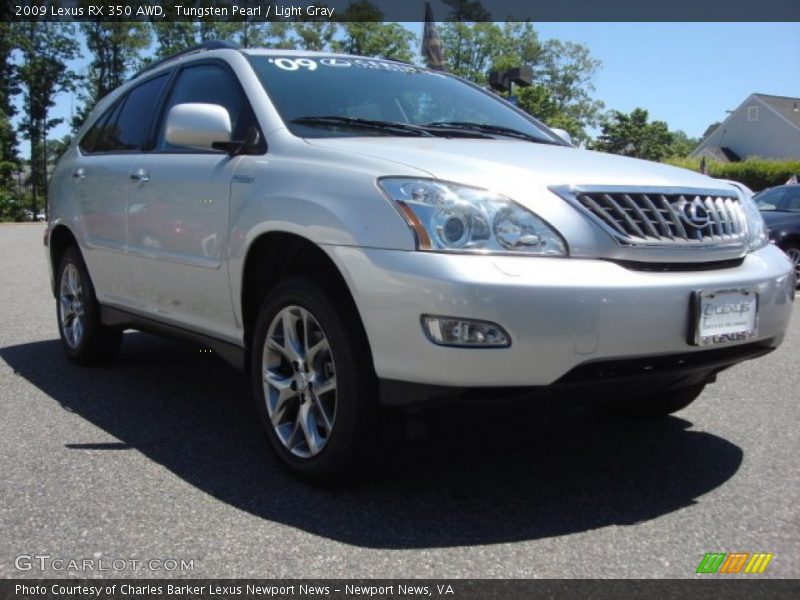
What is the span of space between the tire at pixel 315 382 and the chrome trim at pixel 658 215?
0.91 m

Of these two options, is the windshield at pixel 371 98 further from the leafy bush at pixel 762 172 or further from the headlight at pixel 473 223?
the leafy bush at pixel 762 172

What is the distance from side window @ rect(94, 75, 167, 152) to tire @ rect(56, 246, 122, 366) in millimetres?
768

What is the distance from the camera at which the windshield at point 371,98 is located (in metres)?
3.67

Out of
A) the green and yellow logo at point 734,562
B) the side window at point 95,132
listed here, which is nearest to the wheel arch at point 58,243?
the side window at point 95,132

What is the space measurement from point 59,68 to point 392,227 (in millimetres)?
52820

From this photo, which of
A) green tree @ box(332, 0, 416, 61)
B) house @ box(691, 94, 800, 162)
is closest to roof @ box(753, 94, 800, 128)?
house @ box(691, 94, 800, 162)

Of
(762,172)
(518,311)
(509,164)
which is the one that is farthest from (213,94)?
(762,172)

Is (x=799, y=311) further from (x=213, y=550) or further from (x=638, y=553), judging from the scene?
(x=213, y=550)

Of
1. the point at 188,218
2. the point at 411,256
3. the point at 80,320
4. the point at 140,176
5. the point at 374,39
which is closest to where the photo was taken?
the point at 411,256

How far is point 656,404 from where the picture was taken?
4.05 m

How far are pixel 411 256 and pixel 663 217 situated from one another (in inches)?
37.7

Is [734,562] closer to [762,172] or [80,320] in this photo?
[80,320]

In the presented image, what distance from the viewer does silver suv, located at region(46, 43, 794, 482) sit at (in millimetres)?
2660

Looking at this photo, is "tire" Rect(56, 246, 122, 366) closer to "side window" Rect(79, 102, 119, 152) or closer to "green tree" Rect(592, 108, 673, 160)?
"side window" Rect(79, 102, 119, 152)
